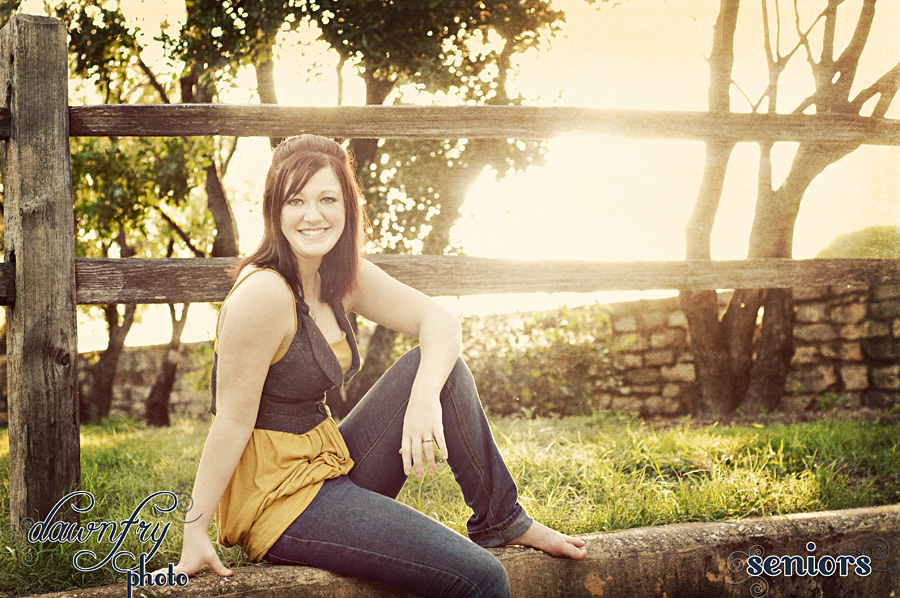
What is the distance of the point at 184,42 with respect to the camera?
4898 millimetres

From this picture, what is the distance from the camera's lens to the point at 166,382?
24.9 ft

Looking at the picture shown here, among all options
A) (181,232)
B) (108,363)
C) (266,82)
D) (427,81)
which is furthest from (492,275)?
(108,363)

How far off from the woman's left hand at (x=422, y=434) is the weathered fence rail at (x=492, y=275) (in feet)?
2.32

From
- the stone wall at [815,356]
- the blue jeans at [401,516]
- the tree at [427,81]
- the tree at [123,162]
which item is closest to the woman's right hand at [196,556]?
the blue jeans at [401,516]

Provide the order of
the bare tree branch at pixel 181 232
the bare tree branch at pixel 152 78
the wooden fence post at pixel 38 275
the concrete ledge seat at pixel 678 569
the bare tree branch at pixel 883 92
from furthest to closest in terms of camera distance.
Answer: the bare tree branch at pixel 181 232 < the bare tree branch at pixel 152 78 < the bare tree branch at pixel 883 92 < the wooden fence post at pixel 38 275 < the concrete ledge seat at pixel 678 569

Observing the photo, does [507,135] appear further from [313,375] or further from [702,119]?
[313,375]

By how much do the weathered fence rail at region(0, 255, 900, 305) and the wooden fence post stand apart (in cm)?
8

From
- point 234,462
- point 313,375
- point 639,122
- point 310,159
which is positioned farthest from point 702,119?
point 234,462

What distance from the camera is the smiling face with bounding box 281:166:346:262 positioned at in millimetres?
1927

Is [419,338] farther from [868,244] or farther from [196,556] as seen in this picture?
[868,244]

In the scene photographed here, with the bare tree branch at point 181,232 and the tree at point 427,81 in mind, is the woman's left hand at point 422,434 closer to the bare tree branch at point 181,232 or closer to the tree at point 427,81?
the tree at point 427,81

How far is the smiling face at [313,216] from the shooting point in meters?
1.93

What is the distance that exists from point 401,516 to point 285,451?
358 millimetres

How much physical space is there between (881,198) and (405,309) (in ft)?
7.84
